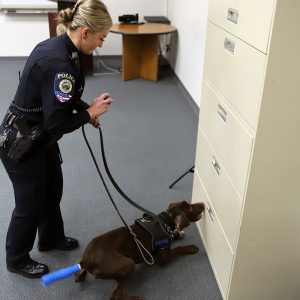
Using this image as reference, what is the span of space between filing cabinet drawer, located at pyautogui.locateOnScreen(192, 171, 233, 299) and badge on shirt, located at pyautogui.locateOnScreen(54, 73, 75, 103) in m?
0.95

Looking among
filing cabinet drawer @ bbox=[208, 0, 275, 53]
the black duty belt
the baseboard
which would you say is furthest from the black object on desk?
the black duty belt

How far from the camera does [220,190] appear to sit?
179 centimetres

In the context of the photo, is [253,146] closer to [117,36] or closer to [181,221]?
[181,221]

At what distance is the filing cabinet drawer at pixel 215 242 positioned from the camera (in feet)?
5.72

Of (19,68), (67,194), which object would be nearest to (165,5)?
(19,68)

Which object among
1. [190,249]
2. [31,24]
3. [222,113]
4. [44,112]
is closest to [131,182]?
[190,249]

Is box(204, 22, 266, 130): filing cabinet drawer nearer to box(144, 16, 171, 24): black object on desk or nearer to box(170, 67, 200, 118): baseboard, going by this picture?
box(170, 67, 200, 118): baseboard

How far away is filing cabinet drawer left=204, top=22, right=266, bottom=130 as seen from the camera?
4.26 ft

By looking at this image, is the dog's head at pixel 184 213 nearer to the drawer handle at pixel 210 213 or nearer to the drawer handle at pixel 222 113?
the drawer handle at pixel 210 213

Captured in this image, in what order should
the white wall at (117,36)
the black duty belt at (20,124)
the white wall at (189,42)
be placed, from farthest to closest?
the white wall at (117,36)
the white wall at (189,42)
the black duty belt at (20,124)

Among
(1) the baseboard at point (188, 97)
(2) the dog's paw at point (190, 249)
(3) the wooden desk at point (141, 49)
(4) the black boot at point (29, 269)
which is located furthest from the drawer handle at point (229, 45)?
(3) the wooden desk at point (141, 49)

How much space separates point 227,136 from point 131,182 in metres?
1.25

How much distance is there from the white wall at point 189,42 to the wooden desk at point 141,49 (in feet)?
0.69

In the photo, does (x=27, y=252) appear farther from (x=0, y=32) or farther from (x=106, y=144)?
(x=0, y=32)
